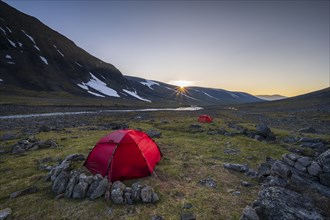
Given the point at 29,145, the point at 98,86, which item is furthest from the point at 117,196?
the point at 98,86

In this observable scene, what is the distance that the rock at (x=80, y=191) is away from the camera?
9.25m

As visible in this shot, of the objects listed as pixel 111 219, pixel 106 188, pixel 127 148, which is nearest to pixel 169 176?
pixel 127 148

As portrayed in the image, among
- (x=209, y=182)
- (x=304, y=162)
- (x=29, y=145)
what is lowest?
(x=29, y=145)

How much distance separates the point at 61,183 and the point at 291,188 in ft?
33.2

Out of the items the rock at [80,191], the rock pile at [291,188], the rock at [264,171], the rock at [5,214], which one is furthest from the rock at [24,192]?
the rock at [264,171]

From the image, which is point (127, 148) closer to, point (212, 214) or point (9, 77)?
point (212, 214)

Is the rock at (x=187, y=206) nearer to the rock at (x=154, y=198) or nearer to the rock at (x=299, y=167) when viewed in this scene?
the rock at (x=154, y=198)

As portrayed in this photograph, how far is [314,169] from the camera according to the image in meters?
10.3

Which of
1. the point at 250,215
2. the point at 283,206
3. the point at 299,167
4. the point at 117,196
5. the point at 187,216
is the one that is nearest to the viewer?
the point at 250,215

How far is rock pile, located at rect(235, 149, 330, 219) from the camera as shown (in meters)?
7.14

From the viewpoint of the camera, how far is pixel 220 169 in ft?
41.3

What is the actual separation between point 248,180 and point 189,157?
4.75 metres

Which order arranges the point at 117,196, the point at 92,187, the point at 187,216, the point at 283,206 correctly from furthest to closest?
the point at 92,187 < the point at 117,196 < the point at 187,216 < the point at 283,206

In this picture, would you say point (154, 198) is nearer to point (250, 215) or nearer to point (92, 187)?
point (92, 187)
